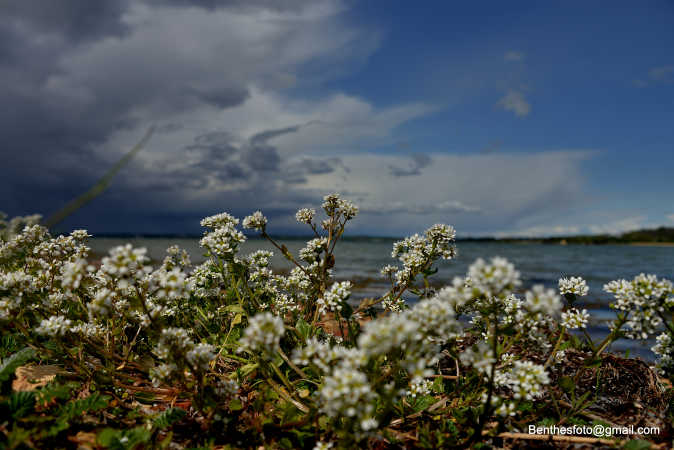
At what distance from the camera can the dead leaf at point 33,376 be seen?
3297 millimetres

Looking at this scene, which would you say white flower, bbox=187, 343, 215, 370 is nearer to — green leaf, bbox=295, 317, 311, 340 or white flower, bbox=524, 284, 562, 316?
green leaf, bbox=295, 317, 311, 340

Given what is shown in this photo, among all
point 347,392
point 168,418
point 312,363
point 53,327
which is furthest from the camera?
point 53,327

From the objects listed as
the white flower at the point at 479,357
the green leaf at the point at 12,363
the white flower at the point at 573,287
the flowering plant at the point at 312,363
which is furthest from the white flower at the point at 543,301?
the green leaf at the point at 12,363

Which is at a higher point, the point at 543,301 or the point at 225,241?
the point at 225,241

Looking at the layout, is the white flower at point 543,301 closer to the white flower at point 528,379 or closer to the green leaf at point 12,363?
the white flower at point 528,379

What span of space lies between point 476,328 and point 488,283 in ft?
7.93

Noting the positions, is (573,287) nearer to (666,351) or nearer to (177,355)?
(666,351)

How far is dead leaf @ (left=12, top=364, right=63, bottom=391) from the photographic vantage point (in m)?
3.30

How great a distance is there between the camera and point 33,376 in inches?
138

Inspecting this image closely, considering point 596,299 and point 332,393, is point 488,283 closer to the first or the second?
point 332,393

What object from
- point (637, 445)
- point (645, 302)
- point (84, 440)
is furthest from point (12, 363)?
point (645, 302)

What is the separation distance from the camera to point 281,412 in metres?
3.03

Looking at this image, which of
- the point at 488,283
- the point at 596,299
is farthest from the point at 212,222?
the point at 596,299

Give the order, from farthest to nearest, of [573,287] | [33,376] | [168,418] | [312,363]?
[33,376] < [573,287] < [168,418] < [312,363]
